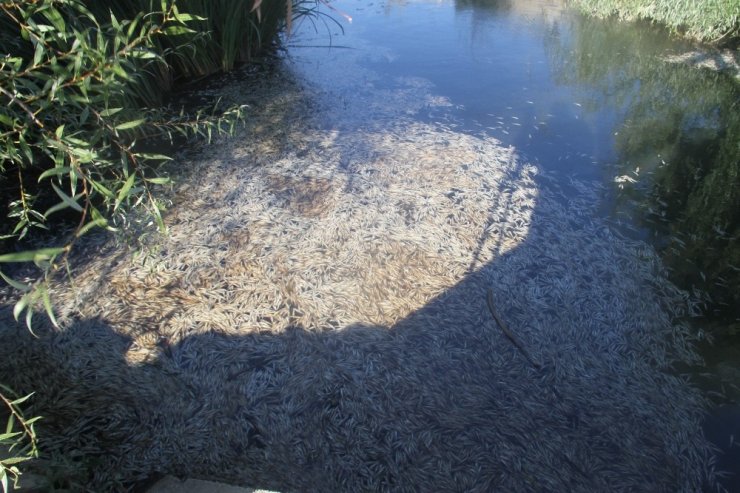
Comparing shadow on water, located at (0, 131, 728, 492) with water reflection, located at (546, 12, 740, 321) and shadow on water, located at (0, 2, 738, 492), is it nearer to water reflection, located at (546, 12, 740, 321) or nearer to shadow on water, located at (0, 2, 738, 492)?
shadow on water, located at (0, 2, 738, 492)

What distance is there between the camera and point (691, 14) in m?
6.76

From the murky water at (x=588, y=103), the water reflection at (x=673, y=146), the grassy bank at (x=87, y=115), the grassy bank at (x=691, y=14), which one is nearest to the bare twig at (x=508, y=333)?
the murky water at (x=588, y=103)

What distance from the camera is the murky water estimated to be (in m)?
3.57

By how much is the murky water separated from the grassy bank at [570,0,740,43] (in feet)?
0.75

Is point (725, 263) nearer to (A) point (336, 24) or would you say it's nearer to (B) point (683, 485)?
(B) point (683, 485)

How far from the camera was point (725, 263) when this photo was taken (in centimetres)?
330

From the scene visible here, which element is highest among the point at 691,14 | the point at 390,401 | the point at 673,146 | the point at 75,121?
the point at 75,121

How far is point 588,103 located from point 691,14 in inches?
123

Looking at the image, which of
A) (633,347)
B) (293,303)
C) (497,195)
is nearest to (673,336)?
(633,347)

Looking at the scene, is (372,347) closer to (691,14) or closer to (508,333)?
(508,333)

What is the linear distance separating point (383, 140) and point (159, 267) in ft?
7.87

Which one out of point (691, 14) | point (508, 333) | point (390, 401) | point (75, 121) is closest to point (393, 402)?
point (390, 401)

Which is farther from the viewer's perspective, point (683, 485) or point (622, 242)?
point (622, 242)

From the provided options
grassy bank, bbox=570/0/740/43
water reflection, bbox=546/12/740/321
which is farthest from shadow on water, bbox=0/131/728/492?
grassy bank, bbox=570/0/740/43
